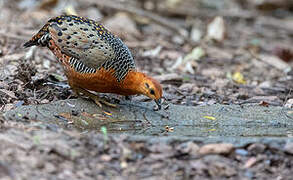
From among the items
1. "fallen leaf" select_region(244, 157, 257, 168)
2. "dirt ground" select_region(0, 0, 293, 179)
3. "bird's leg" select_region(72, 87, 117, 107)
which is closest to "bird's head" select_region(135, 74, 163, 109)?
"bird's leg" select_region(72, 87, 117, 107)

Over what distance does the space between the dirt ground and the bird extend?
670 mm

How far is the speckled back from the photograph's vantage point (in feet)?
19.3

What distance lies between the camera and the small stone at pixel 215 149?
14.2 ft

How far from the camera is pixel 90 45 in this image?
5.92m

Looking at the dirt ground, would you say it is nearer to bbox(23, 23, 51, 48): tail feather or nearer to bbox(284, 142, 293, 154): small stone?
bbox(284, 142, 293, 154): small stone

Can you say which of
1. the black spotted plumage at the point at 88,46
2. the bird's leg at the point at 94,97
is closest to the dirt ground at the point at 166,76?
the bird's leg at the point at 94,97

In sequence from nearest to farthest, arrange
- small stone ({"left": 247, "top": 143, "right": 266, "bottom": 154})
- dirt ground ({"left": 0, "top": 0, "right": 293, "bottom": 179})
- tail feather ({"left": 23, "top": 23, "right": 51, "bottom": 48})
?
dirt ground ({"left": 0, "top": 0, "right": 293, "bottom": 179}), small stone ({"left": 247, "top": 143, "right": 266, "bottom": 154}), tail feather ({"left": 23, "top": 23, "right": 51, "bottom": 48})

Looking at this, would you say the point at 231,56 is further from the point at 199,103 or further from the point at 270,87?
the point at 199,103

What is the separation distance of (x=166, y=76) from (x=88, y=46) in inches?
103

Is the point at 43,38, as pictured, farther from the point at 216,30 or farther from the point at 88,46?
the point at 216,30

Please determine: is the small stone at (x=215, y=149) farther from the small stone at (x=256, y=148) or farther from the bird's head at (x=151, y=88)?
the bird's head at (x=151, y=88)

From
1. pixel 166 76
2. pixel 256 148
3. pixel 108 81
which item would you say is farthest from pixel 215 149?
pixel 166 76

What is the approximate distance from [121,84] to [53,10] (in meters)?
6.20

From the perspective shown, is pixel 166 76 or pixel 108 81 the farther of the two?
pixel 166 76
